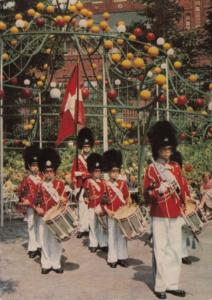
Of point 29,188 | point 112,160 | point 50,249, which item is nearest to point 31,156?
point 29,188

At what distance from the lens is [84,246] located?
9.59m

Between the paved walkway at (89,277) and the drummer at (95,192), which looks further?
the drummer at (95,192)

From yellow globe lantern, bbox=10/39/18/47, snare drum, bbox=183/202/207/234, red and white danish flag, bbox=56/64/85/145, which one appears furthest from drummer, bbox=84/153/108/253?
yellow globe lantern, bbox=10/39/18/47

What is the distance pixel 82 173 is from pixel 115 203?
2218 mm

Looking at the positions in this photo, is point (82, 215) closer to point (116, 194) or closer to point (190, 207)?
point (116, 194)

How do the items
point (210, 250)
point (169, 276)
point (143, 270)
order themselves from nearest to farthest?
point (169, 276)
point (143, 270)
point (210, 250)

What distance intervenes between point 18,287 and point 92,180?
287 centimetres

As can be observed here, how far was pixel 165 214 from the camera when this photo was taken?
6.33 m

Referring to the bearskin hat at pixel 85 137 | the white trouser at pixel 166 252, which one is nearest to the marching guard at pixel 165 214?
the white trouser at pixel 166 252

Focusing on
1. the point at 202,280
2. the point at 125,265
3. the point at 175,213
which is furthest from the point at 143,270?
the point at 175,213

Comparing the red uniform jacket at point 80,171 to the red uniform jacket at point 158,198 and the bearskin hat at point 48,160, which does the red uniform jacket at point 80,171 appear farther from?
the red uniform jacket at point 158,198

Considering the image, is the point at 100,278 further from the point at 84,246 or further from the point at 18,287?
the point at 84,246

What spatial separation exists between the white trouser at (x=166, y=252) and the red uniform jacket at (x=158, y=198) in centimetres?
8

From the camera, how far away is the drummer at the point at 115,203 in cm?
793
